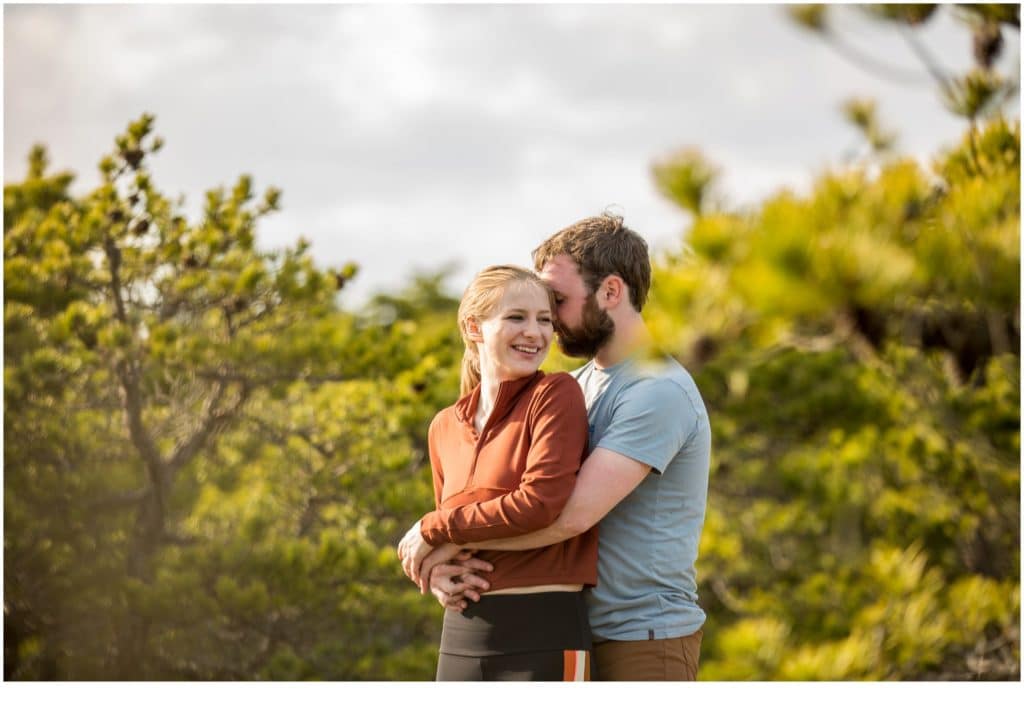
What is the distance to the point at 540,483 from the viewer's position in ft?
5.11

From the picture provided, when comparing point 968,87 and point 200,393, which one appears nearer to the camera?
point 968,87

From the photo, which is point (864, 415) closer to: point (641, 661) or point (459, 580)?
point (641, 661)

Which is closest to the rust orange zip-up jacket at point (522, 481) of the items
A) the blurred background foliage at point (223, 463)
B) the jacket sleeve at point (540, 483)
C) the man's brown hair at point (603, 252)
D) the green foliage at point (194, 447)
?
the jacket sleeve at point (540, 483)

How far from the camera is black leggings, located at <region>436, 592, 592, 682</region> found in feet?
5.25

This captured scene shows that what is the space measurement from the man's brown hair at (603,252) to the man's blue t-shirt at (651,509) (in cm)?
15

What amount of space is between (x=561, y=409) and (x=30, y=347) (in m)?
2.80

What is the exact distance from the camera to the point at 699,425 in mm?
1765

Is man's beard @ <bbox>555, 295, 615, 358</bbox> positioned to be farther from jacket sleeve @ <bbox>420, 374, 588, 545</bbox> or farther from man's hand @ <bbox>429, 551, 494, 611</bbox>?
man's hand @ <bbox>429, 551, 494, 611</bbox>

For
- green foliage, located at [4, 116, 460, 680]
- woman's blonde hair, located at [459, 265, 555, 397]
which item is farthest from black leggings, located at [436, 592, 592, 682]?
green foliage, located at [4, 116, 460, 680]

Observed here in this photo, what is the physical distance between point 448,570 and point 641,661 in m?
0.33

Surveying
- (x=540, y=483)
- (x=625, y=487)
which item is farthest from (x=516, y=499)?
(x=625, y=487)

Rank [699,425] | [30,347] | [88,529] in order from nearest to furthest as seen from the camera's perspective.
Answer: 1. [699,425]
2. [30,347]
3. [88,529]

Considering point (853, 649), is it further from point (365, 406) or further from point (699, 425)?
point (365, 406)

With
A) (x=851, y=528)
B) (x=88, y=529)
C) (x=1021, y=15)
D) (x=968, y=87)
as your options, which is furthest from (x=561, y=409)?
(x=851, y=528)
